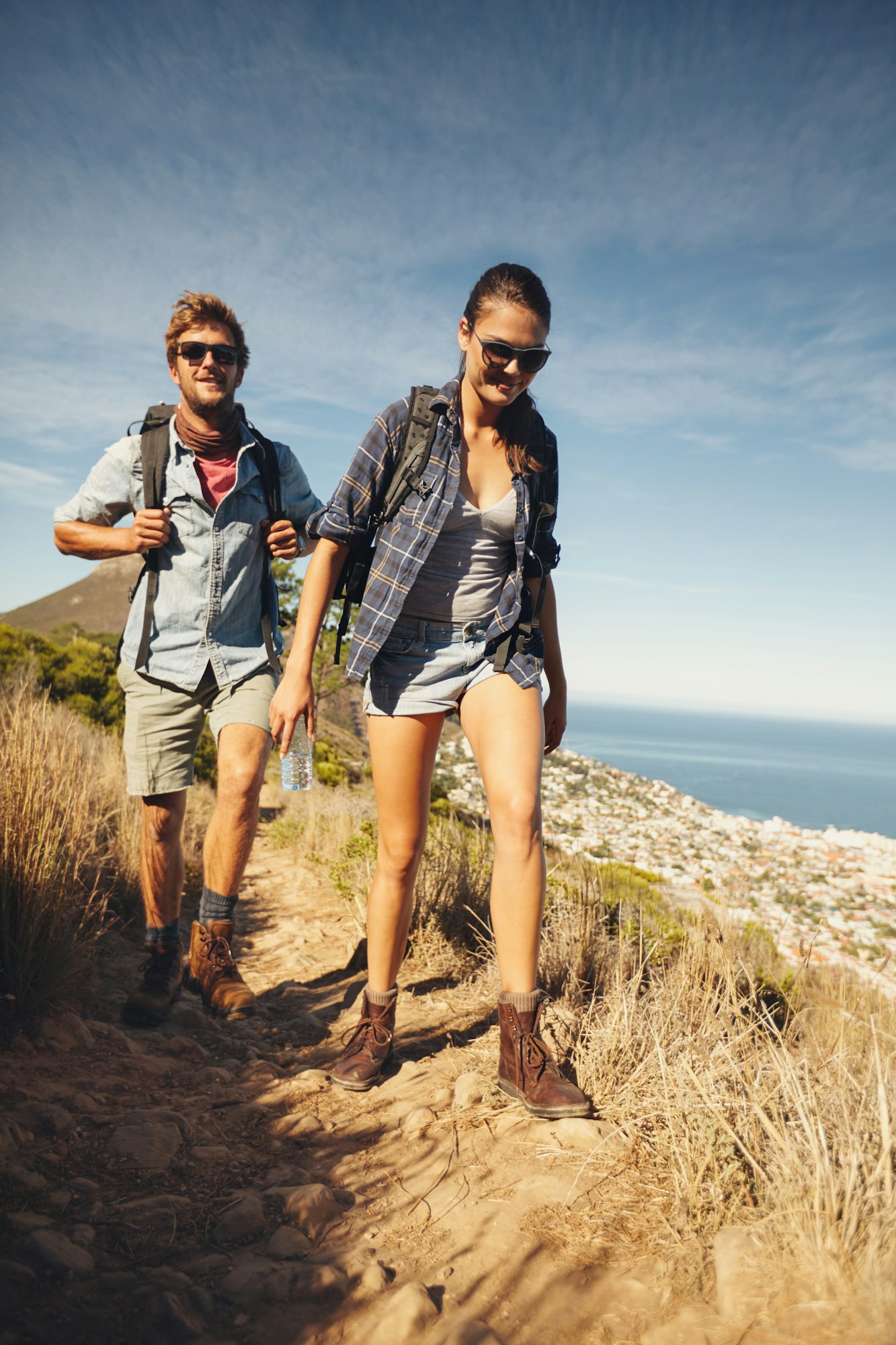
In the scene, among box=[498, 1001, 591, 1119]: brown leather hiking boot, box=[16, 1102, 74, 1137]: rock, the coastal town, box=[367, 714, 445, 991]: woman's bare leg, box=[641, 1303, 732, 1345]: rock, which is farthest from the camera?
the coastal town

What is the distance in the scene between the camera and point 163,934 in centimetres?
326

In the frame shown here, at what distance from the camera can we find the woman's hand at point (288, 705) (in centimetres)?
247

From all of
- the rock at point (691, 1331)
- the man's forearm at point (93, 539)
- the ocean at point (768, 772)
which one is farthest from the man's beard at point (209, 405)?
the ocean at point (768, 772)

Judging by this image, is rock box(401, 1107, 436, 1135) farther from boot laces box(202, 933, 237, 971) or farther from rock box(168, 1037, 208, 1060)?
boot laces box(202, 933, 237, 971)

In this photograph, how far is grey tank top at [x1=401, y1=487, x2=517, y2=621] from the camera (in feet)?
8.52

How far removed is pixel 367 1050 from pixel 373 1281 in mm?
1033

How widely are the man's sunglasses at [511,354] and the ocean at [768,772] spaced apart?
14.8m

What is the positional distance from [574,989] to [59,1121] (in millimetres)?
1812

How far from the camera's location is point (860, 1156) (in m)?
1.60

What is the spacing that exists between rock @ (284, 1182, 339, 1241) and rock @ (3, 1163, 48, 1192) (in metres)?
0.53

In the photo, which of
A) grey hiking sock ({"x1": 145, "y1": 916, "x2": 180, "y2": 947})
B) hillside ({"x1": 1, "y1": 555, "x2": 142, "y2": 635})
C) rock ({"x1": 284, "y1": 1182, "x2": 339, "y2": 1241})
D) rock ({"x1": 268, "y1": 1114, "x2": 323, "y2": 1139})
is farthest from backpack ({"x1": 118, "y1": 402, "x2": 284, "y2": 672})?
hillside ({"x1": 1, "y1": 555, "x2": 142, "y2": 635})

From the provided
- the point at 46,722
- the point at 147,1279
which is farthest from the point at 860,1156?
the point at 46,722

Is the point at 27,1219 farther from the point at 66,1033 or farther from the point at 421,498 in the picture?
the point at 421,498

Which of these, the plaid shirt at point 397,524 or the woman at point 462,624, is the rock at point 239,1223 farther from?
the plaid shirt at point 397,524
